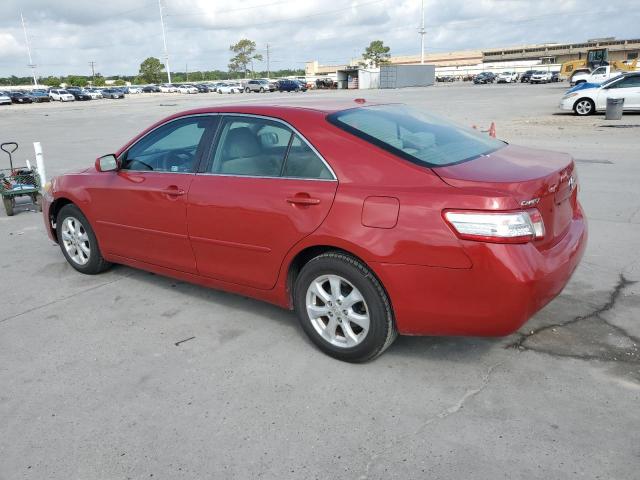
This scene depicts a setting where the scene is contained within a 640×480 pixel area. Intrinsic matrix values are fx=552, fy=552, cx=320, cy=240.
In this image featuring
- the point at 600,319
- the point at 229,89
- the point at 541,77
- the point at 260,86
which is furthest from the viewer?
the point at 229,89

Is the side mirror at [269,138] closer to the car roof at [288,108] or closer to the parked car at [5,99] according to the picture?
the car roof at [288,108]

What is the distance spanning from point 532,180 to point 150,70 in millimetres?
127971

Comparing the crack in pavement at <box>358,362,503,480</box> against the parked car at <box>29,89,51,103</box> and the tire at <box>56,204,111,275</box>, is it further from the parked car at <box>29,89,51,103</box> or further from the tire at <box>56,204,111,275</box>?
the parked car at <box>29,89,51,103</box>

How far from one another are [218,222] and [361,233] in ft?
4.03

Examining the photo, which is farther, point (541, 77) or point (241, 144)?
point (541, 77)

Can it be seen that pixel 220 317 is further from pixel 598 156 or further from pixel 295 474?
pixel 598 156

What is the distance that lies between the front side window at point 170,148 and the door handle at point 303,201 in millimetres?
1103

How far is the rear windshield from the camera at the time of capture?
3.45 metres

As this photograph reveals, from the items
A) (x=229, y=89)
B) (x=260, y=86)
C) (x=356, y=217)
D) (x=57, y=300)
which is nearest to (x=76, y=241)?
(x=57, y=300)

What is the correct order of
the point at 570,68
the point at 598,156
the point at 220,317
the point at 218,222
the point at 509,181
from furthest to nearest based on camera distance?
the point at 570,68, the point at 598,156, the point at 220,317, the point at 218,222, the point at 509,181

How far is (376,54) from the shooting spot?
109875 mm

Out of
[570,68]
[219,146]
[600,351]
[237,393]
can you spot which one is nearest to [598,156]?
[600,351]

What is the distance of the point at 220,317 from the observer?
439 centimetres

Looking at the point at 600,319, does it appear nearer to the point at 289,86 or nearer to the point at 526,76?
the point at 289,86
